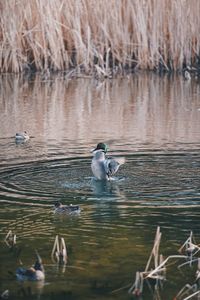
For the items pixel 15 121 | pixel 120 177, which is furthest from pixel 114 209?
pixel 15 121

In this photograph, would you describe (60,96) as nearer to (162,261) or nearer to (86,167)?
(86,167)

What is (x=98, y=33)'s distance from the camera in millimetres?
17031

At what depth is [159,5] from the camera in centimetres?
1667

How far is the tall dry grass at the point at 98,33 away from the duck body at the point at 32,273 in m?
11.3

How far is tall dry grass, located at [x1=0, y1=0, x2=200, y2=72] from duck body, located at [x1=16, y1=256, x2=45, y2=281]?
445 inches

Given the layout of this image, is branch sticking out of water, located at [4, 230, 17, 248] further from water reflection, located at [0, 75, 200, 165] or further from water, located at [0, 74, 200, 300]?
water reflection, located at [0, 75, 200, 165]

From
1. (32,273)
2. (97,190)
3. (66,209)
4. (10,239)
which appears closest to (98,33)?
(97,190)

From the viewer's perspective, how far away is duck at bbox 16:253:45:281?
5.49 meters

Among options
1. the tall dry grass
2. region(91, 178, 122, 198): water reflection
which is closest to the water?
region(91, 178, 122, 198): water reflection

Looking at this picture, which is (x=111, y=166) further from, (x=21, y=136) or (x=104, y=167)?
(x=21, y=136)

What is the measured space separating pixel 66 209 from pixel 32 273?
1.56 meters

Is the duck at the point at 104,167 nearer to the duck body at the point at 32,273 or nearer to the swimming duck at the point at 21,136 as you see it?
the swimming duck at the point at 21,136

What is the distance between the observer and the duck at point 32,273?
549cm

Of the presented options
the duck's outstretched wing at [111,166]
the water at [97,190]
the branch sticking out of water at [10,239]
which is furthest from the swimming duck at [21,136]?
the branch sticking out of water at [10,239]
